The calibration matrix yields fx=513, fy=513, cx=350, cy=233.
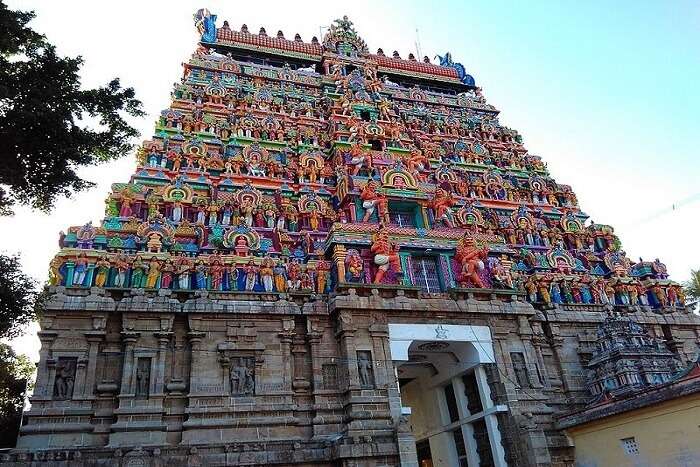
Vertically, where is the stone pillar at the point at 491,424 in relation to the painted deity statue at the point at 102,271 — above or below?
below

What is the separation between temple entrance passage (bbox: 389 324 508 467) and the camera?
17062 mm

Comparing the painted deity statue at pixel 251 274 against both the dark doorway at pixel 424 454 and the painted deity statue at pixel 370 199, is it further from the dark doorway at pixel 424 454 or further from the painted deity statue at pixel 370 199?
the dark doorway at pixel 424 454

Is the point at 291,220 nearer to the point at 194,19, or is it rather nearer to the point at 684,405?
the point at 684,405

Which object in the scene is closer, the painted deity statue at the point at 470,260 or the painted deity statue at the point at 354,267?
the painted deity statue at the point at 354,267

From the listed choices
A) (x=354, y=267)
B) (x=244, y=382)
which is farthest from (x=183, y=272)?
(x=354, y=267)

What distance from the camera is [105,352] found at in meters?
15.1

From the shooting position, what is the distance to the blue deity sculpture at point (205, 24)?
29.3m

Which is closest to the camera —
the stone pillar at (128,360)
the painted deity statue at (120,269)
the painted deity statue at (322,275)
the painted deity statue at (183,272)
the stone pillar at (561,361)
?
the stone pillar at (128,360)

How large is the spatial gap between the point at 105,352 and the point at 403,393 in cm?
1308

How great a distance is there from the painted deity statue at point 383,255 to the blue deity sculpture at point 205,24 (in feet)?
58.0

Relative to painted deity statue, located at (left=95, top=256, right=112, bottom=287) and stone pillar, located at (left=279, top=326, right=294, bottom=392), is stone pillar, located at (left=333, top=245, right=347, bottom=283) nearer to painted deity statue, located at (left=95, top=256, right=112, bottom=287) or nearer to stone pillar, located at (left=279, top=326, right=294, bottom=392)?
stone pillar, located at (left=279, top=326, right=294, bottom=392)

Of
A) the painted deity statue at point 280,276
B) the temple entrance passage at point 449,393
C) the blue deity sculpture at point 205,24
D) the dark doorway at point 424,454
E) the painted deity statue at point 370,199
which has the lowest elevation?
the dark doorway at point 424,454

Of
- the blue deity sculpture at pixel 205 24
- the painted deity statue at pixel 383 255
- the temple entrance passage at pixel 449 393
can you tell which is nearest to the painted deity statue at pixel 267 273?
the painted deity statue at pixel 383 255

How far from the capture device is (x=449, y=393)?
20203 mm
